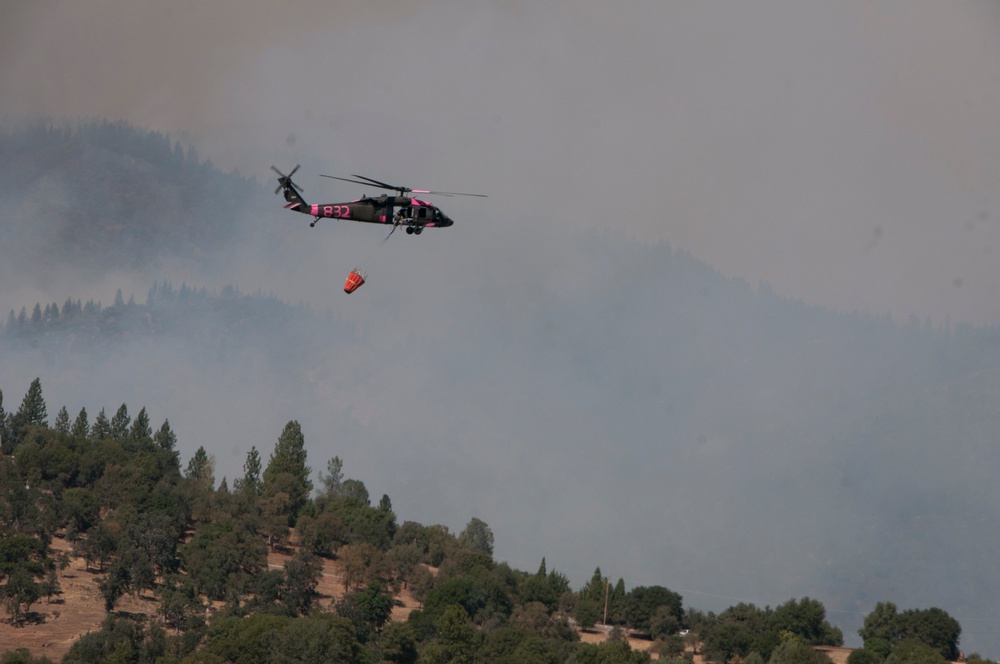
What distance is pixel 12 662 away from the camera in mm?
157750

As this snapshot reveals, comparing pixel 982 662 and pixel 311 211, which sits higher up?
pixel 311 211

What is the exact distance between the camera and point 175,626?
193 metres

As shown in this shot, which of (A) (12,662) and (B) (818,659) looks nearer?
(A) (12,662)

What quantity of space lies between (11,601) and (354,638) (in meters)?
56.1

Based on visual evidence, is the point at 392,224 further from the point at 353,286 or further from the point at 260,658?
the point at 260,658

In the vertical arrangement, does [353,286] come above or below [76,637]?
above

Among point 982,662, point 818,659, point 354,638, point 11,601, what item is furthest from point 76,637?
point 982,662

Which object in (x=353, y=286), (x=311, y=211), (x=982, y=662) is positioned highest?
(x=311, y=211)

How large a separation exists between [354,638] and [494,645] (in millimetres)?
21077

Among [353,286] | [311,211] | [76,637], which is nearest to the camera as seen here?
[353,286]

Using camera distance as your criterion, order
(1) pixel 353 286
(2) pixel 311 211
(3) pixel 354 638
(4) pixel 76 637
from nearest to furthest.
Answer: (1) pixel 353 286, (2) pixel 311 211, (3) pixel 354 638, (4) pixel 76 637

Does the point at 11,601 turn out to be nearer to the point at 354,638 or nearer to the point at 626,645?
the point at 354,638

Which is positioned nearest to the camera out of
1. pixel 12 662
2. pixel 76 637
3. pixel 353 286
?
pixel 353 286

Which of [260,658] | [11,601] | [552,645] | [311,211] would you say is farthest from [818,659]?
[11,601]
